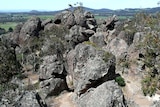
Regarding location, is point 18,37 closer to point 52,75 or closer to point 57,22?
point 57,22

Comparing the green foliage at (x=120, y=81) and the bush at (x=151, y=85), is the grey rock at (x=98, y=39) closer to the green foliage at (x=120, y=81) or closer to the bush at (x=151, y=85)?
the green foliage at (x=120, y=81)

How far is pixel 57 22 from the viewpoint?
119 meters

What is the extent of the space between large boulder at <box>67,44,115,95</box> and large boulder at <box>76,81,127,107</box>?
13.2m

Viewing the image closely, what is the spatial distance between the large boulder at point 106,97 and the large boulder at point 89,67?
1322 cm

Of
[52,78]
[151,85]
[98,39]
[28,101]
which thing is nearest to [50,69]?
[52,78]

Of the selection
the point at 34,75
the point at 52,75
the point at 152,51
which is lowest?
the point at 34,75

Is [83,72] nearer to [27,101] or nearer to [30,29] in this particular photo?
[27,101]

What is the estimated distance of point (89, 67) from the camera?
56.2 m

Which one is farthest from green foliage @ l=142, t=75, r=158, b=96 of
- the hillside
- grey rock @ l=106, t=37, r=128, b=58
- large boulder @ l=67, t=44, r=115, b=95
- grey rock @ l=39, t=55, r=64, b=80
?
grey rock @ l=106, t=37, r=128, b=58

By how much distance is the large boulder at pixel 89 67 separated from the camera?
55344 millimetres

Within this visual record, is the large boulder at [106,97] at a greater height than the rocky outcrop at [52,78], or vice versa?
the large boulder at [106,97]

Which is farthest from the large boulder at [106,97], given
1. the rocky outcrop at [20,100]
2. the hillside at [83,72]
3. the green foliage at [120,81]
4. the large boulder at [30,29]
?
the large boulder at [30,29]

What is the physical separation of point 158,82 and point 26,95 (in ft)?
79.7

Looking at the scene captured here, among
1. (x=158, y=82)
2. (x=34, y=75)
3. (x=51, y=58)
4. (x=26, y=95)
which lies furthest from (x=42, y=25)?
(x=26, y=95)
